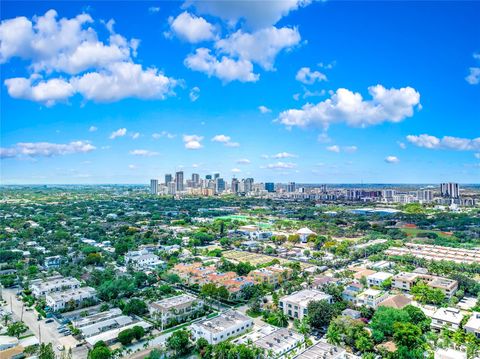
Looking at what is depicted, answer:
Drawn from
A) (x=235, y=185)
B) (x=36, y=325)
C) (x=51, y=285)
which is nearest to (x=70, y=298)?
(x=36, y=325)

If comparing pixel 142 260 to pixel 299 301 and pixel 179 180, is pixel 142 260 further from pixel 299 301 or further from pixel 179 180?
pixel 179 180

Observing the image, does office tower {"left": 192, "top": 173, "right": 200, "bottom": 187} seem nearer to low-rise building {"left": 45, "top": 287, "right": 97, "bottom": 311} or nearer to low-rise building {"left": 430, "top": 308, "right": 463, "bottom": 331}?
low-rise building {"left": 45, "top": 287, "right": 97, "bottom": 311}

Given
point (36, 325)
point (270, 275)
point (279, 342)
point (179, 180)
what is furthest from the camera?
point (179, 180)

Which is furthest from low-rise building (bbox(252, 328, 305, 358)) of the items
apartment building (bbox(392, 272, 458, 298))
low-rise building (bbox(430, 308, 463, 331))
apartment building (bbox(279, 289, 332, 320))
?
apartment building (bbox(392, 272, 458, 298))

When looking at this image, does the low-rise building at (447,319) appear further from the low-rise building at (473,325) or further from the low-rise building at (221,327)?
the low-rise building at (221,327)

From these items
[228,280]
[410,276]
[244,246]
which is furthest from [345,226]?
[228,280]

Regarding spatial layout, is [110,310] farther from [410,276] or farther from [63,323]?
[410,276]
